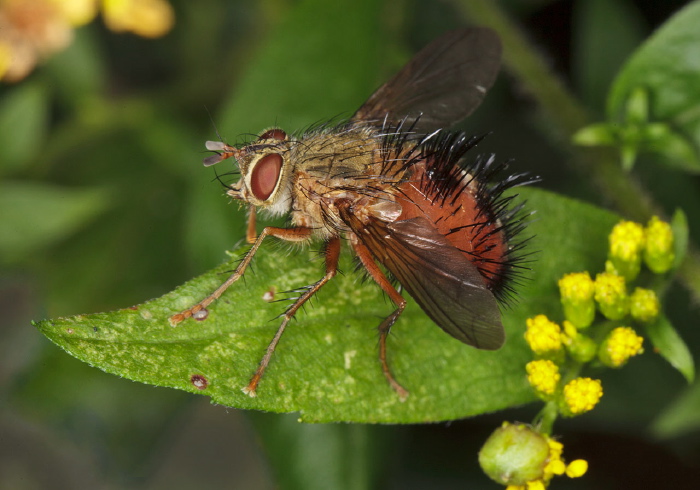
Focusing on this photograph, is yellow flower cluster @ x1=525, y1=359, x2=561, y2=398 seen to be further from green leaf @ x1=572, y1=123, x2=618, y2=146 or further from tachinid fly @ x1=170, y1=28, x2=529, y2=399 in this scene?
green leaf @ x1=572, y1=123, x2=618, y2=146

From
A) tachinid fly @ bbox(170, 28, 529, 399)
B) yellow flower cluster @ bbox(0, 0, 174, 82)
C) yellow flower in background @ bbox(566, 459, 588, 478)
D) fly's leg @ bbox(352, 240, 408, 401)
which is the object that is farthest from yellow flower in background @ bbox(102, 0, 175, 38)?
yellow flower in background @ bbox(566, 459, 588, 478)

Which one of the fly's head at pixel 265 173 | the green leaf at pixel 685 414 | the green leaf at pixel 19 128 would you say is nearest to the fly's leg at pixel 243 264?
the fly's head at pixel 265 173

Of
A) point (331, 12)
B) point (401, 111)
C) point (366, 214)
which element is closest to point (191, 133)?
point (331, 12)

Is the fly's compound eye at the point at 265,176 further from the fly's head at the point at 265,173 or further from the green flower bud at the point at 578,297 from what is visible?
the green flower bud at the point at 578,297

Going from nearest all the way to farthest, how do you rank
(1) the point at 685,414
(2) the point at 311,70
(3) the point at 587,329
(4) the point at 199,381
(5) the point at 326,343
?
(4) the point at 199,381 < (5) the point at 326,343 < (3) the point at 587,329 < (1) the point at 685,414 < (2) the point at 311,70

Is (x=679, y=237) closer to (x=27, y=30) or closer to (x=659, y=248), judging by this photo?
(x=659, y=248)

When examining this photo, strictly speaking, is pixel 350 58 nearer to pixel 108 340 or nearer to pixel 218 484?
pixel 108 340

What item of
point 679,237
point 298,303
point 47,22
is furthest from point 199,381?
point 47,22
